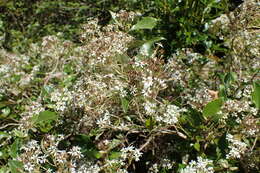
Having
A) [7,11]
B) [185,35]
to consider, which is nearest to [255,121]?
[185,35]

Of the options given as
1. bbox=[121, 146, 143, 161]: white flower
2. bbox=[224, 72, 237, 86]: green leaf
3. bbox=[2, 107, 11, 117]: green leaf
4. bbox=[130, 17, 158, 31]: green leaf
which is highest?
bbox=[130, 17, 158, 31]: green leaf

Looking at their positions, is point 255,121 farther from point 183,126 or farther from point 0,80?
point 0,80

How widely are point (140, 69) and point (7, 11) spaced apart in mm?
3897

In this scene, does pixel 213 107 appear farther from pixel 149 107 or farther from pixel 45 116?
pixel 45 116

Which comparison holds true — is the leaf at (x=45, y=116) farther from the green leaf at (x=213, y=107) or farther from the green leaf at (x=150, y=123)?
the green leaf at (x=213, y=107)

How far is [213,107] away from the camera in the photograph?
1.22 m

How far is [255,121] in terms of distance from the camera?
1317 mm

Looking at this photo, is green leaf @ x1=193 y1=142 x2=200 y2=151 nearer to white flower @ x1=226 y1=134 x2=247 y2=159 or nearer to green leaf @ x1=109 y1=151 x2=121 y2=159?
white flower @ x1=226 y1=134 x2=247 y2=159

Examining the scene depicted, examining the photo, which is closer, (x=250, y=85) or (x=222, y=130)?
(x=222, y=130)

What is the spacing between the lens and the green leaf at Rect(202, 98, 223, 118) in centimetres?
122

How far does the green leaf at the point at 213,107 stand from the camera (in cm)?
122

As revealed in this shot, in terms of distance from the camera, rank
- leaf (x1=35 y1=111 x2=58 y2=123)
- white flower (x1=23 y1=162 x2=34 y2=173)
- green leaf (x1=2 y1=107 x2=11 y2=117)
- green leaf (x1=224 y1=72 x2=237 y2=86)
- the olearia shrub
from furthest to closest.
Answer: green leaf (x1=2 y1=107 x2=11 y2=117), green leaf (x1=224 y1=72 x2=237 y2=86), leaf (x1=35 y1=111 x2=58 y2=123), the olearia shrub, white flower (x1=23 y1=162 x2=34 y2=173)

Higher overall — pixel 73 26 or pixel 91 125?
pixel 91 125

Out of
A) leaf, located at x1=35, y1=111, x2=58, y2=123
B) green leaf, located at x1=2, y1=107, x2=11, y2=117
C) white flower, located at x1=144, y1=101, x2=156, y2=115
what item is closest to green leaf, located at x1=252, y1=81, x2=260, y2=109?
white flower, located at x1=144, y1=101, x2=156, y2=115
